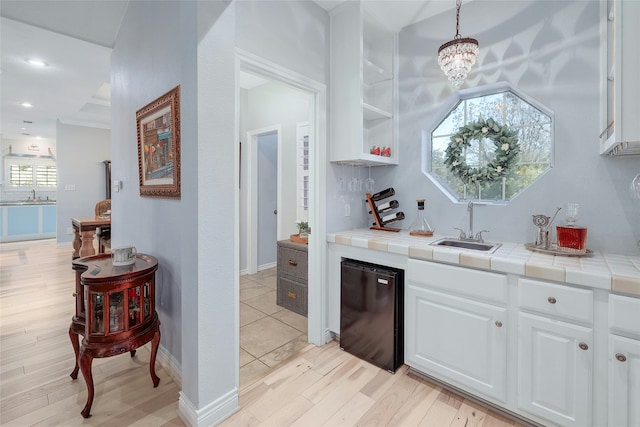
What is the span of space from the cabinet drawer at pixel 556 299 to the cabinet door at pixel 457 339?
0.15 metres

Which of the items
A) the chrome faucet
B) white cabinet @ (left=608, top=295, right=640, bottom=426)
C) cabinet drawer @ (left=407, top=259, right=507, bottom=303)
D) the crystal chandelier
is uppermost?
the crystal chandelier

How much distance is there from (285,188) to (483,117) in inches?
103

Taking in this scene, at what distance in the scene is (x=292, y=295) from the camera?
3174 mm

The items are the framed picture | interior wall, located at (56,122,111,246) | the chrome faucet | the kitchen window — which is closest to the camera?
the framed picture

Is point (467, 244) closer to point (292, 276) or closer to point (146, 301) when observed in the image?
point (292, 276)

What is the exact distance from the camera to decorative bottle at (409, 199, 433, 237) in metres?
2.41

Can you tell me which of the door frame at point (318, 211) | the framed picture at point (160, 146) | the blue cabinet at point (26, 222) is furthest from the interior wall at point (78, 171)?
the door frame at point (318, 211)

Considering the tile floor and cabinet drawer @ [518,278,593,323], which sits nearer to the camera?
cabinet drawer @ [518,278,593,323]

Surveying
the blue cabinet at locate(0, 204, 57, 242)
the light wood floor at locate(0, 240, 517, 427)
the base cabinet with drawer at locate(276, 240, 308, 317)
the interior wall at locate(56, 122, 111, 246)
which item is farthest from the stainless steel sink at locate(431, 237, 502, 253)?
the blue cabinet at locate(0, 204, 57, 242)

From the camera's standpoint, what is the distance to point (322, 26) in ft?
8.00

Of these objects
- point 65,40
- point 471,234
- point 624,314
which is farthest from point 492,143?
point 65,40

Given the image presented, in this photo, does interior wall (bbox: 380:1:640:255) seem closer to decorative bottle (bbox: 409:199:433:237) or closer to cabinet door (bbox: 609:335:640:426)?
decorative bottle (bbox: 409:199:433:237)

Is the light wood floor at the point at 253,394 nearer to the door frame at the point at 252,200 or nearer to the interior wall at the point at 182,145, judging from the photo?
the interior wall at the point at 182,145

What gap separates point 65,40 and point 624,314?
4.72 m
